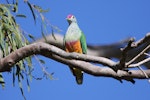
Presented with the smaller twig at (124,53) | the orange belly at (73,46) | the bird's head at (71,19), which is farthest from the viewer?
the bird's head at (71,19)

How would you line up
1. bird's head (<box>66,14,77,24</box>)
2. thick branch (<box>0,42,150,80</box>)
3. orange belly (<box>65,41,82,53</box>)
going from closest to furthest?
thick branch (<box>0,42,150,80</box>)
orange belly (<box>65,41,82,53</box>)
bird's head (<box>66,14,77,24</box>)

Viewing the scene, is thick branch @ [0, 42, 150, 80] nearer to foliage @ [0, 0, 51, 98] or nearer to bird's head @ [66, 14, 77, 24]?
foliage @ [0, 0, 51, 98]

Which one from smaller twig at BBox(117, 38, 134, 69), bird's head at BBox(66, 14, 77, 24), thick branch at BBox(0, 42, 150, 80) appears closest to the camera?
smaller twig at BBox(117, 38, 134, 69)

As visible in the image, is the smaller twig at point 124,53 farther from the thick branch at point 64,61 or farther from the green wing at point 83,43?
the green wing at point 83,43

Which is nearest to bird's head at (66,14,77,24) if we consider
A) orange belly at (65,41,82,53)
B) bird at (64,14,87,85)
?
bird at (64,14,87,85)

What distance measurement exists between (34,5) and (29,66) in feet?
0.83

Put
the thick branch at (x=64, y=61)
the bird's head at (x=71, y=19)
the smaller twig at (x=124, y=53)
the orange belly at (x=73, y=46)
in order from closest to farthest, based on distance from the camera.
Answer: the smaller twig at (x=124, y=53)
the thick branch at (x=64, y=61)
the orange belly at (x=73, y=46)
the bird's head at (x=71, y=19)

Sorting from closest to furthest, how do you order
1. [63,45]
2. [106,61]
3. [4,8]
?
[106,61]
[4,8]
[63,45]

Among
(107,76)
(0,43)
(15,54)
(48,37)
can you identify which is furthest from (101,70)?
(48,37)

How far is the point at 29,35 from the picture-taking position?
1528mm

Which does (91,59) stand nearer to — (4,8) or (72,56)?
(72,56)

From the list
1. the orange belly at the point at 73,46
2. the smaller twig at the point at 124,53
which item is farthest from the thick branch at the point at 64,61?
the orange belly at the point at 73,46

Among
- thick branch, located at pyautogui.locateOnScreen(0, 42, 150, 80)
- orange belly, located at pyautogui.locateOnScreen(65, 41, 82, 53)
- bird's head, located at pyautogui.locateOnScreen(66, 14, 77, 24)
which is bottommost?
orange belly, located at pyautogui.locateOnScreen(65, 41, 82, 53)

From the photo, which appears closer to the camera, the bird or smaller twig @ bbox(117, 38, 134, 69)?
smaller twig @ bbox(117, 38, 134, 69)
